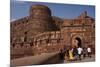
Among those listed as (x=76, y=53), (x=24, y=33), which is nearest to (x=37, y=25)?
(x=24, y=33)

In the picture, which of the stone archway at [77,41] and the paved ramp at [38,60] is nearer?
the paved ramp at [38,60]

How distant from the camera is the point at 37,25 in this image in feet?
8.58

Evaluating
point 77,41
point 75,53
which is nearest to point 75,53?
point 75,53

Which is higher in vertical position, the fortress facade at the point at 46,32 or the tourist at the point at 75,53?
the fortress facade at the point at 46,32

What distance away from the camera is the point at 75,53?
111 inches

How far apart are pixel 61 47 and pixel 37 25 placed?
41 cm

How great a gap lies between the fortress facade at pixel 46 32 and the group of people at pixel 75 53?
52 mm

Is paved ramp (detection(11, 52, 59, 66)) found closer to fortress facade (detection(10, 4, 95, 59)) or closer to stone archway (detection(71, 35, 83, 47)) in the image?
fortress facade (detection(10, 4, 95, 59))

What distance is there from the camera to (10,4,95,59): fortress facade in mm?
2508

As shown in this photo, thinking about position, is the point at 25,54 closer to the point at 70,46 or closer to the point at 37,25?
the point at 37,25

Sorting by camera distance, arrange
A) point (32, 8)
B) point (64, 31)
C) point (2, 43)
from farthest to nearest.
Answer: point (64, 31) < point (32, 8) < point (2, 43)

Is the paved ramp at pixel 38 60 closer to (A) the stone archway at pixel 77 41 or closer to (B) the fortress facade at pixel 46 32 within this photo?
(B) the fortress facade at pixel 46 32

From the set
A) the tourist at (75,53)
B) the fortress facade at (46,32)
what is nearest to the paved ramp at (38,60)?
the fortress facade at (46,32)

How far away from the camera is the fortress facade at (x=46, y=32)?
251cm
